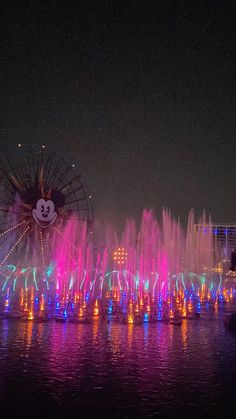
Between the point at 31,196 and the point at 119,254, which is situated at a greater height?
the point at 31,196

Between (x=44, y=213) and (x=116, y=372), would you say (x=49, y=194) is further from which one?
(x=116, y=372)

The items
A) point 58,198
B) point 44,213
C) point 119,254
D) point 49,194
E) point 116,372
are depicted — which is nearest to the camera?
point 116,372

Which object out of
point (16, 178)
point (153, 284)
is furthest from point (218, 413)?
point (153, 284)

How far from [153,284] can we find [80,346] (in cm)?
3945

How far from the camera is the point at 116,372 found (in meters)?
12.2

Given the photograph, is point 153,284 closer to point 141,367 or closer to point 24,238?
point 24,238

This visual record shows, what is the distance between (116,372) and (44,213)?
27461 millimetres

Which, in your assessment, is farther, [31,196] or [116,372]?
[31,196]

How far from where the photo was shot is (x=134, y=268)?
196ft

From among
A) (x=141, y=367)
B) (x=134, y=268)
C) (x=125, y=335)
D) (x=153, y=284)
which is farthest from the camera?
(x=134, y=268)

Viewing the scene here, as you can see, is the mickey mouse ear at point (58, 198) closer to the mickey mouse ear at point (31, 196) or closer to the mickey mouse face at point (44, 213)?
the mickey mouse face at point (44, 213)

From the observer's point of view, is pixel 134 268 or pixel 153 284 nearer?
pixel 153 284

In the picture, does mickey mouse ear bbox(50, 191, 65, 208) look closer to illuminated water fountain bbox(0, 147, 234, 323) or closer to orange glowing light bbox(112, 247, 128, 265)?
illuminated water fountain bbox(0, 147, 234, 323)

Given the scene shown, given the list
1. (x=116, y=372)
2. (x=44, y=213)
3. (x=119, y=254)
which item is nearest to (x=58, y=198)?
(x=44, y=213)
